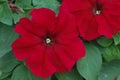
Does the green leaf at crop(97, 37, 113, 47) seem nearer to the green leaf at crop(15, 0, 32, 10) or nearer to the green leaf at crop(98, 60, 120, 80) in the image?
the green leaf at crop(98, 60, 120, 80)

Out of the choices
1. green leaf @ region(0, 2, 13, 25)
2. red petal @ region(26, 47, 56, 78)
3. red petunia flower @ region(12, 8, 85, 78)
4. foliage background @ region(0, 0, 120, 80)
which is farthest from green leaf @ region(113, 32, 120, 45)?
green leaf @ region(0, 2, 13, 25)

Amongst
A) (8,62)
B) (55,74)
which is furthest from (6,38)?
(55,74)

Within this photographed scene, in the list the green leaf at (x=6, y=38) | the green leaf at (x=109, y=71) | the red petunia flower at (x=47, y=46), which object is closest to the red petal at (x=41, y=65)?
the red petunia flower at (x=47, y=46)

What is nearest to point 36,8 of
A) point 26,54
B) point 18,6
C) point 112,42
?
point 18,6

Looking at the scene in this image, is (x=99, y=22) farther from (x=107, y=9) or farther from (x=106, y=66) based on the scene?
(x=106, y=66)

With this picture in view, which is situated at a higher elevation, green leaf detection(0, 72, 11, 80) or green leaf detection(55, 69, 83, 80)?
green leaf detection(55, 69, 83, 80)
